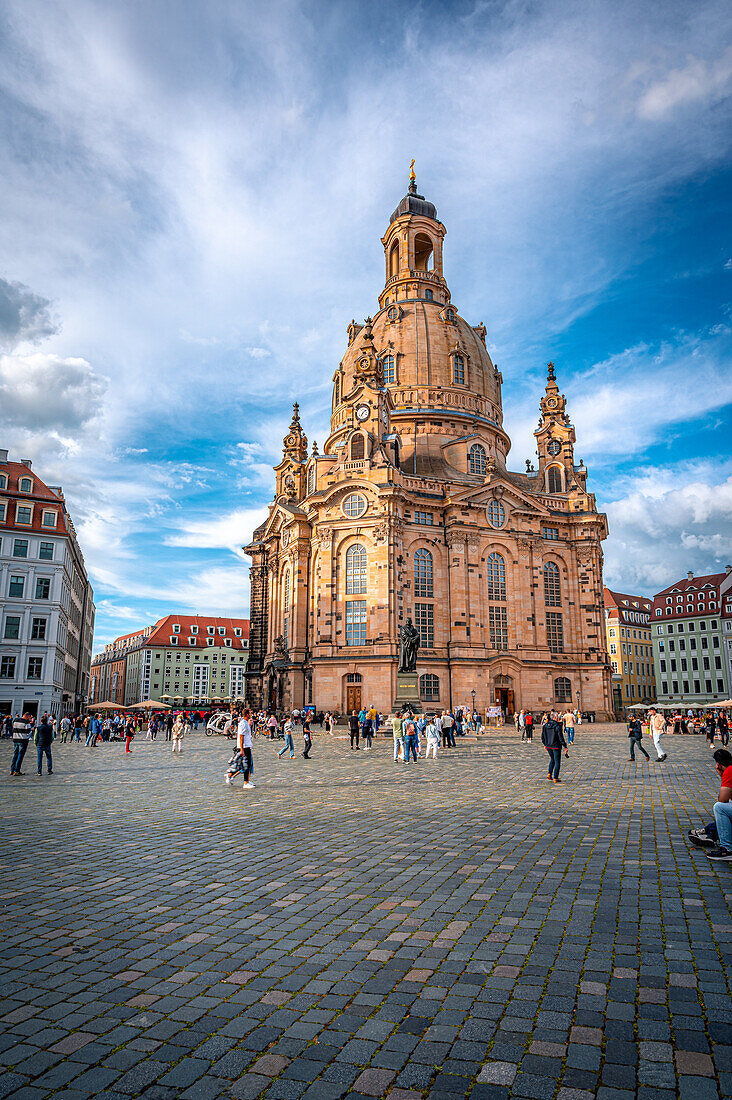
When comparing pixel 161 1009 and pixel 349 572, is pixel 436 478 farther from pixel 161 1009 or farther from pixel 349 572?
pixel 161 1009

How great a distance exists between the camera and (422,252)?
3329 inches

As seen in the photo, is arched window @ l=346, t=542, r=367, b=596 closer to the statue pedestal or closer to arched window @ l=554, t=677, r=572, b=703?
the statue pedestal

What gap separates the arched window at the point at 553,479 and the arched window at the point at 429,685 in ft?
84.8

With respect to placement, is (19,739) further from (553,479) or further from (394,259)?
(394,259)

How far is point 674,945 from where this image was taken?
6.23 meters

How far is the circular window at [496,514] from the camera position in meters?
63.9

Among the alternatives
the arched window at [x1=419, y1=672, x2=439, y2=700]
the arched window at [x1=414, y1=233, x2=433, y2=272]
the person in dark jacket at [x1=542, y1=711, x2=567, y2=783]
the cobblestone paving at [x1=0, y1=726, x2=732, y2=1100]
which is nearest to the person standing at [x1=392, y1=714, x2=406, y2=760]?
the person in dark jacket at [x1=542, y1=711, x2=567, y2=783]

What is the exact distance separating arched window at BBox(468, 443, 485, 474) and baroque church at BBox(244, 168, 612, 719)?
208 mm

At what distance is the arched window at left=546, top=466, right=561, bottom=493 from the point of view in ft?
239

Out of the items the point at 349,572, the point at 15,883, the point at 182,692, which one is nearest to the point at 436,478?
the point at 349,572

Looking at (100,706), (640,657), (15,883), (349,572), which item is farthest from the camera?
(640,657)

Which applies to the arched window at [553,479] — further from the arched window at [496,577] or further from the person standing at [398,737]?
the person standing at [398,737]

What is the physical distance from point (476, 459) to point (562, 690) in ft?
75.9

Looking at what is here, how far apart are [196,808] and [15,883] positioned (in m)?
6.07
